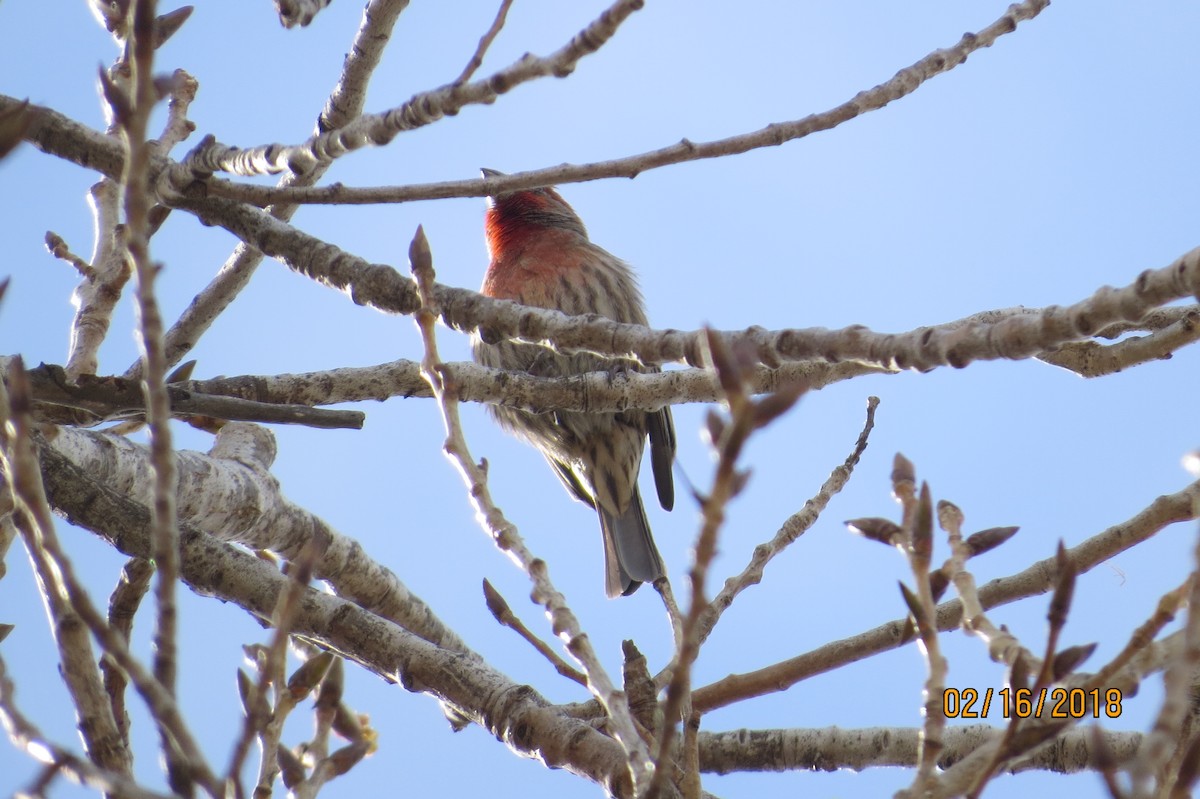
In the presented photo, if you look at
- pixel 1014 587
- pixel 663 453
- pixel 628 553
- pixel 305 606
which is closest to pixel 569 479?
pixel 663 453

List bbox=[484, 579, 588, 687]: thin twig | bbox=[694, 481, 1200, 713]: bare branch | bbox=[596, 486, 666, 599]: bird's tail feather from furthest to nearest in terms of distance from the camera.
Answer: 1. bbox=[596, 486, 666, 599]: bird's tail feather
2. bbox=[694, 481, 1200, 713]: bare branch
3. bbox=[484, 579, 588, 687]: thin twig

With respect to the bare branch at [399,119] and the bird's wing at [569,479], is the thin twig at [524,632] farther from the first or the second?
the bird's wing at [569,479]

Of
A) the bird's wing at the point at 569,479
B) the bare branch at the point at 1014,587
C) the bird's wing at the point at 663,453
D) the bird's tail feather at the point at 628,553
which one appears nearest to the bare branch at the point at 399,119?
the bare branch at the point at 1014,587

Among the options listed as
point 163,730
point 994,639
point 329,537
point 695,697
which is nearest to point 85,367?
point 329,537

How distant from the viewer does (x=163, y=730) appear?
1.53 meters

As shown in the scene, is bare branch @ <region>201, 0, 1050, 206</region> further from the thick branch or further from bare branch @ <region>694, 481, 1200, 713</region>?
bare branch @ <region>694, 481, 1200, 713</region>

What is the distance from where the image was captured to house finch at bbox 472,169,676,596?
6.40m

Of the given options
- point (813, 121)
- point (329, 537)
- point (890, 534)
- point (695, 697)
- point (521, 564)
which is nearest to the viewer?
point (890, 534)

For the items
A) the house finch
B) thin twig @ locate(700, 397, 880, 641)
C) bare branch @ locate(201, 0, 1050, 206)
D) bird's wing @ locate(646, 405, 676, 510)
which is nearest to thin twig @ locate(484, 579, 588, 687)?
thin twig @ locate(700, 397, 880, 641)

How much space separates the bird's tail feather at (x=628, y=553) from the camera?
6309 millimetres

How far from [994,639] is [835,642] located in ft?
3.60

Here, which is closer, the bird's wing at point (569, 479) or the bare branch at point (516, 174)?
the bare branch at point (516, 174)

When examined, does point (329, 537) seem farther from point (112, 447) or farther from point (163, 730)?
point (163, 730)
